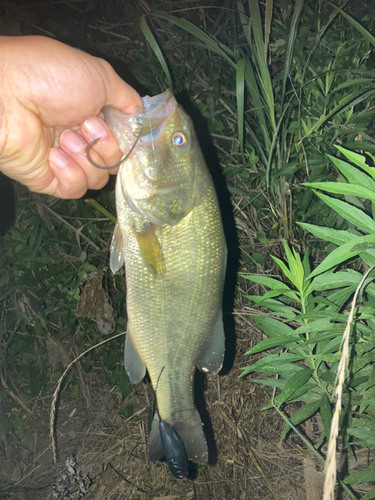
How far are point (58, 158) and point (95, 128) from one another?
0.79ft

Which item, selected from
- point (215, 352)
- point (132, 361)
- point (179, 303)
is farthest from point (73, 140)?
point (215, 352)

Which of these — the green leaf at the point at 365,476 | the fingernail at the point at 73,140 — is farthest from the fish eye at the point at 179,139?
the green leaf at the point at 365,476

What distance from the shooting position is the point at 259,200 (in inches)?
116

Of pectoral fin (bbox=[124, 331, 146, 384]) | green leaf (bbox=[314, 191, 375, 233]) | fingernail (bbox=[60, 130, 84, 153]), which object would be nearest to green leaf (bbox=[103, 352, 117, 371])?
pectoral fin (bbox=[124, 331, 146, 384])

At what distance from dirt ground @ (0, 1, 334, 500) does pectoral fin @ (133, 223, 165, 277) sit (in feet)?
5.56

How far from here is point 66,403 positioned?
352 centimetres

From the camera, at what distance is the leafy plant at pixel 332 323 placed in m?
1.54

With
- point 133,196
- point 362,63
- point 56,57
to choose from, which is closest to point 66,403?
point 133,196

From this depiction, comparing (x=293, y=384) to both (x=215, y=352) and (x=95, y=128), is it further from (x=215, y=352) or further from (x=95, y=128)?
(x=95, y=128)

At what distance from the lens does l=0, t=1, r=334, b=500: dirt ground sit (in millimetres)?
3059

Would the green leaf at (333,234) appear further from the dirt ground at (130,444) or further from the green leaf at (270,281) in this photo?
the dirt ground at (130,444)

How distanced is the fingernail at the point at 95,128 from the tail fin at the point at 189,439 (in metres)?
1.22

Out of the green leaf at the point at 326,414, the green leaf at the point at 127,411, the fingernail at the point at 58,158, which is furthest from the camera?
the green leaf at the point at 127,411

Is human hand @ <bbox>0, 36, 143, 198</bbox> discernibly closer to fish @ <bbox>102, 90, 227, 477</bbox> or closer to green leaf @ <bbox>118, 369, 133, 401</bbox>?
fish @ <bbox>102, 90, 227, 477</bbox>
